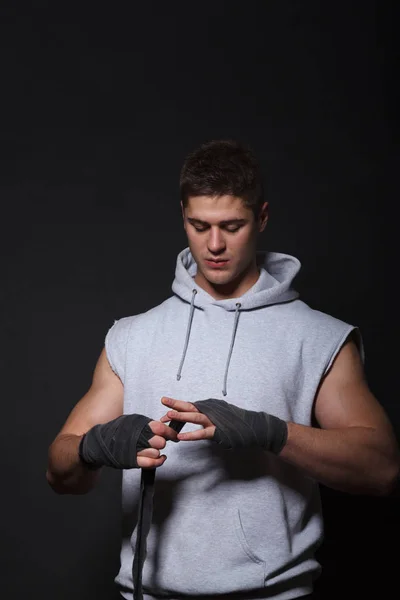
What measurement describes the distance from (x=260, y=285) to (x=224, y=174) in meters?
0.30

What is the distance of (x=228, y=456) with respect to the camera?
2.19 meters

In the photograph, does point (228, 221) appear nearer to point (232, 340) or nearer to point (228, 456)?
point (232, 340)

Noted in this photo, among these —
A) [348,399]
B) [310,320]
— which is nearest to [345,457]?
[348,399]

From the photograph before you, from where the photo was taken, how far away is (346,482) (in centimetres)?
213

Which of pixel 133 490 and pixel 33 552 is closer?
pixel 133 490

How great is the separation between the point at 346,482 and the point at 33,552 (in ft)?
4.89

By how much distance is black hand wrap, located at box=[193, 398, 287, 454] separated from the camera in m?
2.01

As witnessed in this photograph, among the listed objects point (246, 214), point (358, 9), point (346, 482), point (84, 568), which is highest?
point (358, 9)

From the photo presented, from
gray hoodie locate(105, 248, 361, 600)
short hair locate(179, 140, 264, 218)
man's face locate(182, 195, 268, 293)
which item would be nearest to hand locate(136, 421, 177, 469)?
gray hoodie locate(105, 248, 361, 600)

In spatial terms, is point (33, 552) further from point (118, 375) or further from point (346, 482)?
point (346, 482)

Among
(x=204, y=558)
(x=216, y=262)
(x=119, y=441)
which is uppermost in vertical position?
(x=216, y=262)

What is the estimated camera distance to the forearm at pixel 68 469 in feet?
7.26

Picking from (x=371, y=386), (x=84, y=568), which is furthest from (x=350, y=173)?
(x=84, y=568)

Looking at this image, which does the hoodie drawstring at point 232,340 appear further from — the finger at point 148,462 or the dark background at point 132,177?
the dark background at point 132,177
